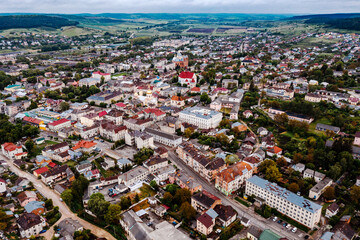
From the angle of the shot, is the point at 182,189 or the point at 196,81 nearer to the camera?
the point at 182,189

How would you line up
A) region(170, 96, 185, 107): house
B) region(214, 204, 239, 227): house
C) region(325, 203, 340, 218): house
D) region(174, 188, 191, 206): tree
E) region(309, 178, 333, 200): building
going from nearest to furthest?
region(214, 204, 239, 227): house
region(325, 203, 340, 218): house
region(174, 188, 191, 206): tree
region(309, 178, 333, 200): building
region(170, 96, 185, 107): house

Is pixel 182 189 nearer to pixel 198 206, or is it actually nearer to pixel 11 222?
pixel 198 206

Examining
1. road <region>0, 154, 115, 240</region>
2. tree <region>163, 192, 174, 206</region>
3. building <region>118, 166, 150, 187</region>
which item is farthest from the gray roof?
road <region>0, 154, 115, 240</region>

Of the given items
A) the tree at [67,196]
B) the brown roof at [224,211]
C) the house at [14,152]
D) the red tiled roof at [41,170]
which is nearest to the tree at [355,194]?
the brown roof at [224,211]

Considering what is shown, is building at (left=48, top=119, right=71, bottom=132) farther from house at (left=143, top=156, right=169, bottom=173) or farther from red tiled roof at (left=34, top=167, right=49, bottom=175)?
house at (left=143, top=156, right=169, bottom=173)

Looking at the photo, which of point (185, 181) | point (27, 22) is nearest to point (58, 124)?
point (185, 181)

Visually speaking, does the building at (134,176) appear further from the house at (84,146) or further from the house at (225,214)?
the house at (225,214)

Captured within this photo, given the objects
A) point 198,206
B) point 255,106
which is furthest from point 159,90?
point 198,206
